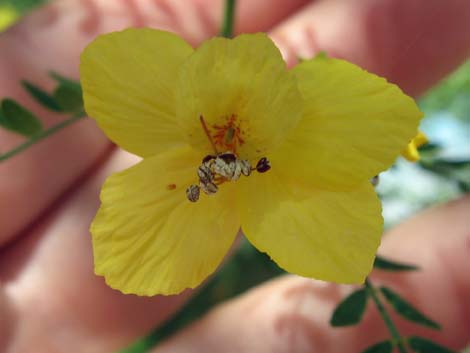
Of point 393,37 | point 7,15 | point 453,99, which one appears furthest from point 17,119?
point 453,99

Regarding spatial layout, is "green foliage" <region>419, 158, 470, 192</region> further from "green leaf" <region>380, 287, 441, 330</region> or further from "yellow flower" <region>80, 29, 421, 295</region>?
"yellow flower" <region>80, 29, 421, 295</region>

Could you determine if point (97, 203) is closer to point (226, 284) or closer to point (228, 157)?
point (226, 284)

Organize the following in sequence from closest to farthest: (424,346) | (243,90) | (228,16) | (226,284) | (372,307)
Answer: (243,90) < (424,346) < (228,16) < (372,307) < (226,284)

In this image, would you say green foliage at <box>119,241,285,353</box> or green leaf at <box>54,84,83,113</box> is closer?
green leaf at <box>54,84,83,113</box>

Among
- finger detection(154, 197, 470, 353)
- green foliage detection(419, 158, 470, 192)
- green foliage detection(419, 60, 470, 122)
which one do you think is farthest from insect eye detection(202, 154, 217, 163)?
green foliage detection(419, 60, 470, 122)

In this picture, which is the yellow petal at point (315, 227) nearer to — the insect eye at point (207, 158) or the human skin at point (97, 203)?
the insect eye at point (207, 158)

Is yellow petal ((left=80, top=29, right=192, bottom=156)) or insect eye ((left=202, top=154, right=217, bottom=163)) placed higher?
yellow petal ((left=80, top=29, right=192, bottom=156))
